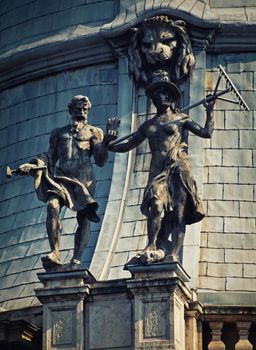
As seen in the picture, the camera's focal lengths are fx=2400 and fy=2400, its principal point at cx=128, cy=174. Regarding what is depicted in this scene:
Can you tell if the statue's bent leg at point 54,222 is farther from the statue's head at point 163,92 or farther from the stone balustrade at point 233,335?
the stone balustrade at point 233,335

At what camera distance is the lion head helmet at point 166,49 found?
49.4 m

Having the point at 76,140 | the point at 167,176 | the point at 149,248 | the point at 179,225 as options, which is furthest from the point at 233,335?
the point at 76,140

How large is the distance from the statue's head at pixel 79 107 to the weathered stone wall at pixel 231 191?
4129 millimetres

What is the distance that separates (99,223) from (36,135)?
338 centimetres

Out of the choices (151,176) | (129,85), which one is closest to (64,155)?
(151,176)

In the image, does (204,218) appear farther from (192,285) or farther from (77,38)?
(77,38)

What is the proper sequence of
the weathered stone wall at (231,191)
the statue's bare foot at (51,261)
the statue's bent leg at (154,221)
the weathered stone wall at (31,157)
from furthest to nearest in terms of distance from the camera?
1. the weathered stone wall at (31,157)
2. the weathered stone wall at (231,191)
3. the statue's bare foot at (51,261)
4. the statue's bent leg at (154,221)

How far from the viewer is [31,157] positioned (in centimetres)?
5066

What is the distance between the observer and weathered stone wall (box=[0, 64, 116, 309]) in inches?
1917

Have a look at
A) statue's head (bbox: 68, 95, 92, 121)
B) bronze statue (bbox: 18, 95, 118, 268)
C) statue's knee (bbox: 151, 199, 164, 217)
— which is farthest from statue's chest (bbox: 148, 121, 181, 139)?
statue's knee (bbox: 151, 199, 164, 217)

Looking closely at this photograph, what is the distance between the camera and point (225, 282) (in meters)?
47.0

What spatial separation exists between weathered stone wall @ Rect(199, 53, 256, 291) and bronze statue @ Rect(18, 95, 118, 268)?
3.46 m

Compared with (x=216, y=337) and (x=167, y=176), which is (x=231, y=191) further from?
(x=167, y=176)

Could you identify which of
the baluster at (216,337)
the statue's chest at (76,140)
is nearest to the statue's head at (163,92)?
the statue's chest at (76,140)
